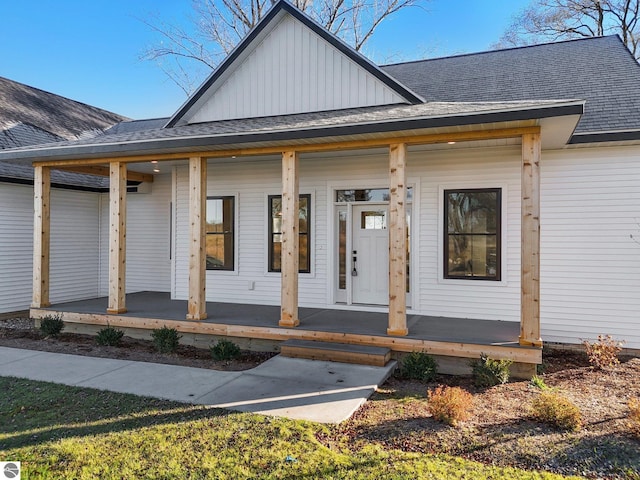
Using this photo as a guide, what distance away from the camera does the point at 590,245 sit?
7.15 metres

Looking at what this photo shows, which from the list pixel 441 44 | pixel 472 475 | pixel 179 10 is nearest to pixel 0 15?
pixel 179 10

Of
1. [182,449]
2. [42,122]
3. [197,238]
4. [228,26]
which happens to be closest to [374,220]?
[197,238]

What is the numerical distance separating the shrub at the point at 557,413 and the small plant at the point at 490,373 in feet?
3.55

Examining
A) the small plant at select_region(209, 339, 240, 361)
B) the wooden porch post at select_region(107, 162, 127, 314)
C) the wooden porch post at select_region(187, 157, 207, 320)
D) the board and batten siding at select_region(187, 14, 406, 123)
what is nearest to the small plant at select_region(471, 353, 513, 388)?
the small plant at select_region(209, 339, 240, 361)

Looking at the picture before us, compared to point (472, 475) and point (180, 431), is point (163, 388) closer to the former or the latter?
point (180, 431)

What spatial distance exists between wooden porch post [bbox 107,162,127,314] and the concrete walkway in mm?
1514

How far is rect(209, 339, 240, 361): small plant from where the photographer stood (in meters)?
6.56

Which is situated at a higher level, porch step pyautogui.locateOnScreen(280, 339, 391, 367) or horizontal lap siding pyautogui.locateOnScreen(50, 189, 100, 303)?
horizontal lap siding pyautogui.locateOnScreen(50, 189, 100, 303)

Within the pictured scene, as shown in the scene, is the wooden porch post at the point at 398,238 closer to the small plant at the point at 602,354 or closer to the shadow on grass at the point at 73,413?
the small plant at the point at 602,354

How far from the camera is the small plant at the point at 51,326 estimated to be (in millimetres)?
7957

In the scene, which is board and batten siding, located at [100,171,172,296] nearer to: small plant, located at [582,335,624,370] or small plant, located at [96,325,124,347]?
small plant, located at [96,325,124,347]

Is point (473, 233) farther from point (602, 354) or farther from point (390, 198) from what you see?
point (602, 354)

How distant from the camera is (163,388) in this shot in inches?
205

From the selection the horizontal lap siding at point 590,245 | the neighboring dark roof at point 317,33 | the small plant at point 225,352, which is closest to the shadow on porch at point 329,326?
the small plant at point 225,352
